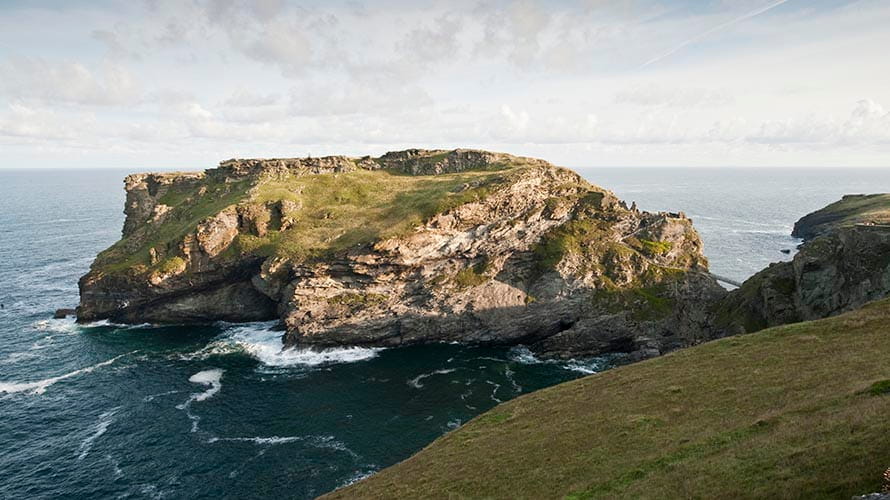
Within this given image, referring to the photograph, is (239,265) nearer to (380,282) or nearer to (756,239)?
(380,282)

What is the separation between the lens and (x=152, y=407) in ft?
224

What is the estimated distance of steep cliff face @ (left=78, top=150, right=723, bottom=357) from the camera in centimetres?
8975

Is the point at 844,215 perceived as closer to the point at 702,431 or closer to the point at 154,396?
the point at 702,431

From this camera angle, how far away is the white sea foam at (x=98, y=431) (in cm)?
5772

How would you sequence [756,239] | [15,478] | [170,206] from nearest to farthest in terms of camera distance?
[15,478], [170,206], [756,239]

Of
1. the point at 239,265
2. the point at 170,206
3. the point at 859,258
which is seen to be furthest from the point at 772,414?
the point at 170,206

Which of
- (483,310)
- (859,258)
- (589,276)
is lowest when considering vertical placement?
(483,310)

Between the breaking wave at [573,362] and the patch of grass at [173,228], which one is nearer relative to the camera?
the breaking wave at [573,362]

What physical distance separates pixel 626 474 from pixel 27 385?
278 feet

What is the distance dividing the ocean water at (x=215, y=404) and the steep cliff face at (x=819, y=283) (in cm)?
2399

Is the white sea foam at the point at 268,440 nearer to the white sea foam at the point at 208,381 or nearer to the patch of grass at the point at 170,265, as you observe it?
the white sea foam at the point at 208,381

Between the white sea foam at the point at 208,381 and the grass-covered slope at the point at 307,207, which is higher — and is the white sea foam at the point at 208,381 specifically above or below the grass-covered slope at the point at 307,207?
below

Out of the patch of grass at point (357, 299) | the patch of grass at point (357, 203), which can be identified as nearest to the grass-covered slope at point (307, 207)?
the patch of grass at point (357, 203)

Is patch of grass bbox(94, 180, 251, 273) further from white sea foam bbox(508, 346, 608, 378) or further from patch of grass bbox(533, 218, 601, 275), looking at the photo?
white sea foam bbox(508, 346, 608, 378)
